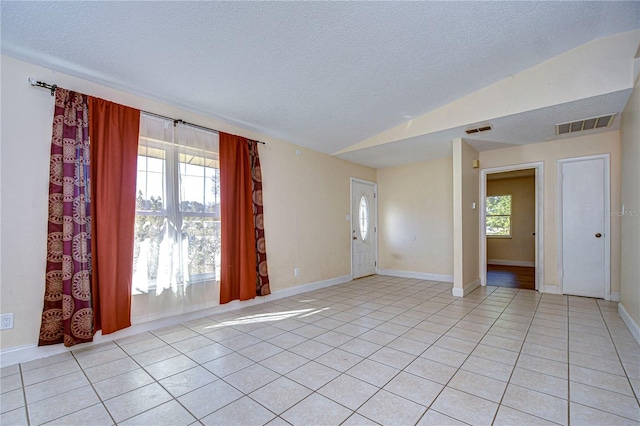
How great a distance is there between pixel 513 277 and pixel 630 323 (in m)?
3.42

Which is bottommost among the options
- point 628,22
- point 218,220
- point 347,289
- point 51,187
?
point 347,289

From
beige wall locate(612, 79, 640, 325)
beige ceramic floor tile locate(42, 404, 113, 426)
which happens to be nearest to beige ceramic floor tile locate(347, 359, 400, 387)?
beige ceramic floor tile locate(42, 404, 113, 426)

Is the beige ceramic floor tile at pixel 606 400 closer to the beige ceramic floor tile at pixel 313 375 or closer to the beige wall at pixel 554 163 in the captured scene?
the beige ceramic floor tile at pixel 313 375

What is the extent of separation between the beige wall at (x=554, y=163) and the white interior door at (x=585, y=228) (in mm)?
89

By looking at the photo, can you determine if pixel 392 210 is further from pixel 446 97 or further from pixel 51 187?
pixel 51 187

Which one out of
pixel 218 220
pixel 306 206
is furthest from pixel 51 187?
pixel 306 206

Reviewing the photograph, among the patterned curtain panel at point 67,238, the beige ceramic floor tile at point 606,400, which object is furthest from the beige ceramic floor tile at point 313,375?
the patterned curtain panel at point 67,238

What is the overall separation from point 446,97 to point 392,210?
10.1 ft

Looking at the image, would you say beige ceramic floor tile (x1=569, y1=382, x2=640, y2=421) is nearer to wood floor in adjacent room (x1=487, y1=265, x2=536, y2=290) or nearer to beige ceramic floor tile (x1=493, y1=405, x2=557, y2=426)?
beige ceramic floor tile (x1=493, y1=405, x2=557, y2=426)

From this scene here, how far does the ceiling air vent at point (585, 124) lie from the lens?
12.2ft

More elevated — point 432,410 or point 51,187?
point 51,187

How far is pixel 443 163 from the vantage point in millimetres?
5820

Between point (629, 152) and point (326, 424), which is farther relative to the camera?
point (629, 152)

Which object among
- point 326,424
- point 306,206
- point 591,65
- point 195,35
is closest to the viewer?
point 326,424
